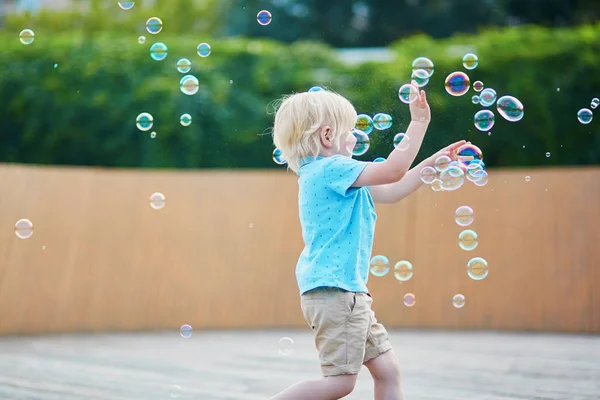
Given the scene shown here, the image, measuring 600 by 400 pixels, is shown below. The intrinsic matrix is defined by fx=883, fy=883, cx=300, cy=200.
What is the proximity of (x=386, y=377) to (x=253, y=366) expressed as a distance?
272cm

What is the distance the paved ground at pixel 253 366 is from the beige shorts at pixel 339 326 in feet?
5.00

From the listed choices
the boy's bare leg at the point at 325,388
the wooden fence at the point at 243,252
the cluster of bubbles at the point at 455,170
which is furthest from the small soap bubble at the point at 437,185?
the wooden fence at the point at 243,252

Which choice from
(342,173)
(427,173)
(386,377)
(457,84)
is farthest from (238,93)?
(386,377)

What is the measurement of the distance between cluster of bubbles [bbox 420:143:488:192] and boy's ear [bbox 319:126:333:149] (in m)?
0.40

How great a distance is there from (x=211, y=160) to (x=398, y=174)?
22.2 feet

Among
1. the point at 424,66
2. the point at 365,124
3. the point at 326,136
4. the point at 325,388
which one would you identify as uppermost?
the point at 424,66

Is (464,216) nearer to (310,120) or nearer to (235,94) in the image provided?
(310,120)

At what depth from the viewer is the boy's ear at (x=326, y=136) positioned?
3.17 meters

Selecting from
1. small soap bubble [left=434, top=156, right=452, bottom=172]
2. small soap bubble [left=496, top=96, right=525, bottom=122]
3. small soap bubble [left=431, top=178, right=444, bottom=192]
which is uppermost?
small soap bubble [left=496, top=96, right=525, bottom=122]

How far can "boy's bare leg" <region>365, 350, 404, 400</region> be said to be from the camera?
3138mm

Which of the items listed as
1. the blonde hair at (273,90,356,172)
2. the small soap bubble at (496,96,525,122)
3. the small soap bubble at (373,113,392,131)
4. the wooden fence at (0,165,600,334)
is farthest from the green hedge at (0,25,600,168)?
the blonde hair at (273,90,356,172)

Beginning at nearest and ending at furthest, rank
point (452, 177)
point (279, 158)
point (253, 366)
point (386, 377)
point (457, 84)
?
1. point (386, 377)
2. point (279, 158)
3. point (452, 177)
4. point (457, 84)
5. point (253, 366)

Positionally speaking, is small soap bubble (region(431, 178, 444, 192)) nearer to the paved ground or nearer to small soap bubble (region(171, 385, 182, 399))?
the paved ground

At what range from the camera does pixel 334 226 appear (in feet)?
10.2
